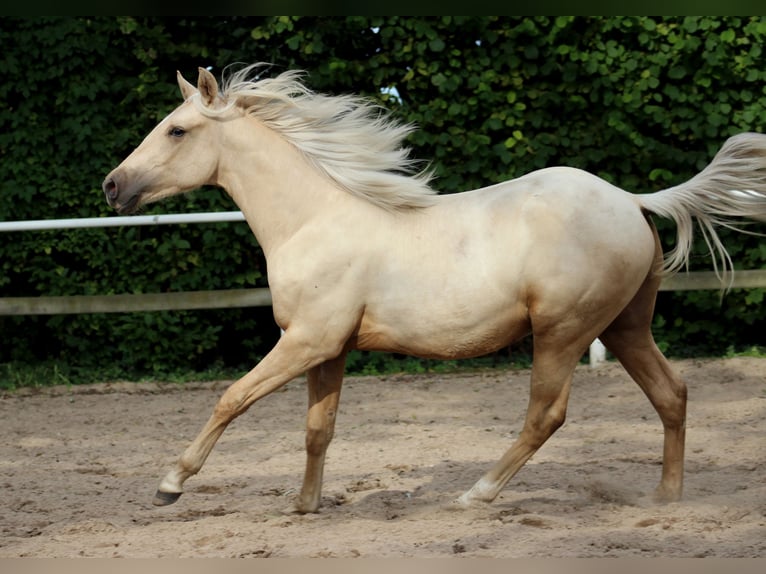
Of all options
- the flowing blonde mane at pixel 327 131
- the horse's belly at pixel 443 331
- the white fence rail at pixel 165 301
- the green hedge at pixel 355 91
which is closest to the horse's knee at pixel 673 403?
the horse's belly at pixel 443 331

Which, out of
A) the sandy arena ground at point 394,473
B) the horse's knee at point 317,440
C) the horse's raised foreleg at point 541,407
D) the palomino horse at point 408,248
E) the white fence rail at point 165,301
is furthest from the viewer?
the white fence rail at point 165,301

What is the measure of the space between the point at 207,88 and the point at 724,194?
7.85 ft

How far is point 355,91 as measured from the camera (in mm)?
8266

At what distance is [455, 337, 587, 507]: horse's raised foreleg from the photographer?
4.35 metres

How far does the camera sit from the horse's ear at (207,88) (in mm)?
4496

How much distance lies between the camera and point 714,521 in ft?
13.5

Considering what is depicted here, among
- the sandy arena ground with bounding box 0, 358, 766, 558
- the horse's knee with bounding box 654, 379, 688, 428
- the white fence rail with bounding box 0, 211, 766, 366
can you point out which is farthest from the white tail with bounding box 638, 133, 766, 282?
the white fence rail with bounding box 0, 211, 766, 366

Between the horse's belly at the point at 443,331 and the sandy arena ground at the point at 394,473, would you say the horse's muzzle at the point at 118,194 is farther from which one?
the sandy arena ground at the point at 394,473

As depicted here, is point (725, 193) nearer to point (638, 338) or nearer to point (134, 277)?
point (638, 338)

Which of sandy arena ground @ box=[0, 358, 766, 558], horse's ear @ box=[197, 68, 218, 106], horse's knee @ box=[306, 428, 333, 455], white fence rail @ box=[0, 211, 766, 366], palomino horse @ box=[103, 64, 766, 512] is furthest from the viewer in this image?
white fence rail @ box=[0, 211, 766, 366]

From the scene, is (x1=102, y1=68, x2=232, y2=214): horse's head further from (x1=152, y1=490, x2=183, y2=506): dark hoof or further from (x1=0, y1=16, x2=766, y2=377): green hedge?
(x1=0, y1=16, x2=766, y2=377): green hedge

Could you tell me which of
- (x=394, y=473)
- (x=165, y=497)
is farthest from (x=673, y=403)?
(x=165, y=497)

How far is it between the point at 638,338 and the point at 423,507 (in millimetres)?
1269

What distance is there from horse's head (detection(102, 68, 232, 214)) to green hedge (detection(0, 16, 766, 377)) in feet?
11.8
